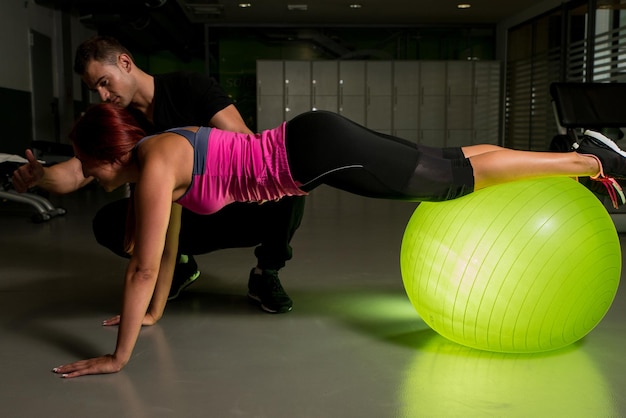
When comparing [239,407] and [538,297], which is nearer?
[239,407]

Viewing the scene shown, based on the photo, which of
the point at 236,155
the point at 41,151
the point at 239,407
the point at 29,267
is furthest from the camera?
the point at 41,151

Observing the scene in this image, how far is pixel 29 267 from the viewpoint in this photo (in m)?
3.14

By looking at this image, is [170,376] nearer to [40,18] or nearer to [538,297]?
[538,297]

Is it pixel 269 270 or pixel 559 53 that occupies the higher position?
pixel 559 53

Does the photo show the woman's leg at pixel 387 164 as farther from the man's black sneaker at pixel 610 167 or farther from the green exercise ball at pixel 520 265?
the man's black sneaker at pixel 610 167

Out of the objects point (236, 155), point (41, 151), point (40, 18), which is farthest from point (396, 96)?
point (236, 155)

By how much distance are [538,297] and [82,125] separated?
4.31 feet

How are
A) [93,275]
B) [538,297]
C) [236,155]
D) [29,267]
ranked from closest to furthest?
[538,297]
[236,155]
[93,275]
[29,267]

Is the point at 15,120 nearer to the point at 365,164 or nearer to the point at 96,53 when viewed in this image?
the point at 96,53

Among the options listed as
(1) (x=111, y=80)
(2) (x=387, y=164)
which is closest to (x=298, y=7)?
(1) (x=111, y=80)

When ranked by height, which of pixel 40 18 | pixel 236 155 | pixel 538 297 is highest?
pixel 40 18

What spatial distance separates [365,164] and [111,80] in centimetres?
98

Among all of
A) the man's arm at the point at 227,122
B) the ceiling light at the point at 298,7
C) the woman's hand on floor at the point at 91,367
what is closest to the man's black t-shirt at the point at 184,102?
the man's arm at the point at 227,122

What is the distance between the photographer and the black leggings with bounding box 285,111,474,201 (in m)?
1.72
